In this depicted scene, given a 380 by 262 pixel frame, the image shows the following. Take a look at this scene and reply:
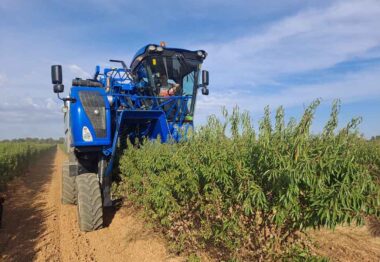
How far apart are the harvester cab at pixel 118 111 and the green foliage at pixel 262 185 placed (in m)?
1.65

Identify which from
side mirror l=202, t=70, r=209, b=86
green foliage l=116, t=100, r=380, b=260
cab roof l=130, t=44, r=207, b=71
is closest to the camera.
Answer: green foliage l=116, t=100, r=380, b=260

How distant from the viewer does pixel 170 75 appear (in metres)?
7.28

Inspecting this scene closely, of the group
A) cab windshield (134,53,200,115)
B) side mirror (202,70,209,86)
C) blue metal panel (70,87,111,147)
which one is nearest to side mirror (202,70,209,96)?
side mirror (202,70,209,86)

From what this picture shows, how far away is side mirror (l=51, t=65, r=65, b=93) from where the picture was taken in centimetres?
590

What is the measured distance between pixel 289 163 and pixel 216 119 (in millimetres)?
1498

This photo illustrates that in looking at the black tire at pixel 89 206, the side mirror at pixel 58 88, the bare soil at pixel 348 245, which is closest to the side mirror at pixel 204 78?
the side mirror at pixel 58 88

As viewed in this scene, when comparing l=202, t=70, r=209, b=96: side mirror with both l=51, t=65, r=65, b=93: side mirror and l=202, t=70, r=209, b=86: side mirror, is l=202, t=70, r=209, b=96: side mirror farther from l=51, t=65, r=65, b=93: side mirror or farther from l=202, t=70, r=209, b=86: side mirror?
l=51, t=65, r=65, b=93: side mirror

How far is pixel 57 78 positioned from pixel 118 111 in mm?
1223

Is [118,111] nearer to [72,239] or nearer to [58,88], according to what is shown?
[58,88]

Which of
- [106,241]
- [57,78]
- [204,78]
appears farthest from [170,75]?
[106,241]

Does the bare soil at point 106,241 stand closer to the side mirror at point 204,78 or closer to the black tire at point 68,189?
the black tire at point 68,189

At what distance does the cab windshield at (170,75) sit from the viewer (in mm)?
7070

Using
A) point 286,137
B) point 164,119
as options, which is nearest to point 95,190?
point 164,119

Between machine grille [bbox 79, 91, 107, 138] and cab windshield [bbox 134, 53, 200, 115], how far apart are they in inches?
49.8
